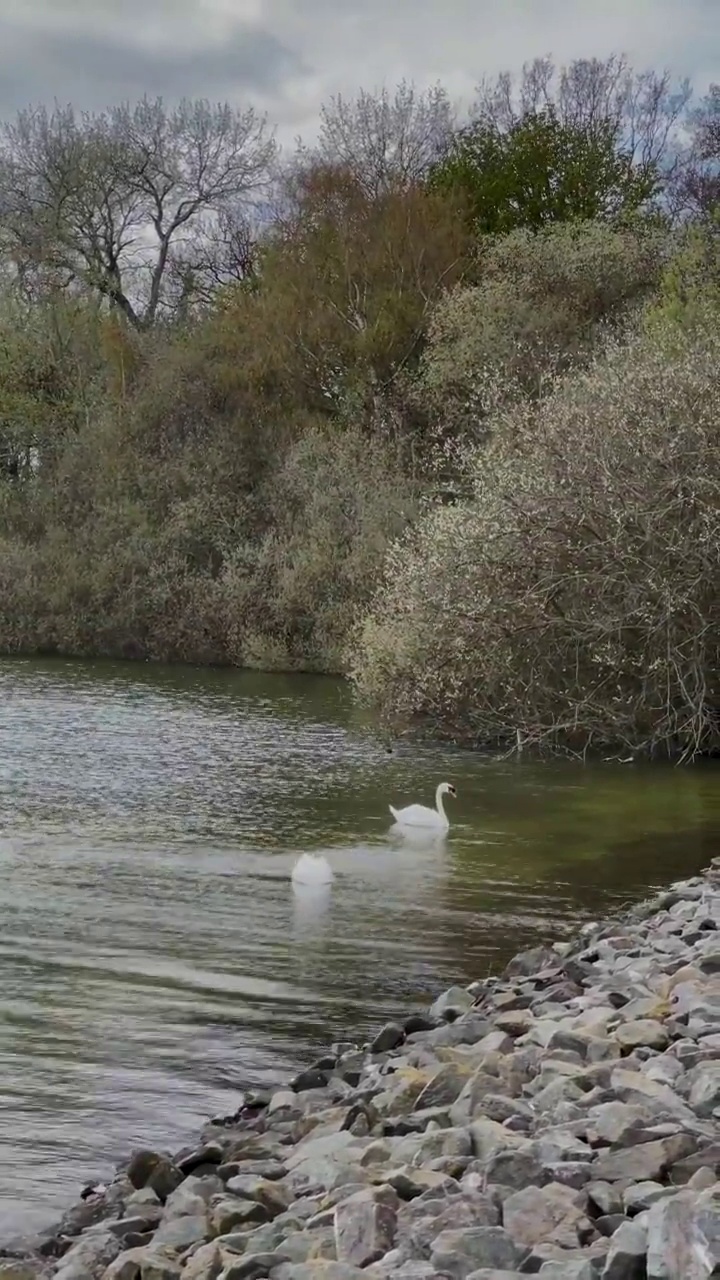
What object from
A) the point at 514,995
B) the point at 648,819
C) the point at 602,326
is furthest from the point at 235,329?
the point at 514,995

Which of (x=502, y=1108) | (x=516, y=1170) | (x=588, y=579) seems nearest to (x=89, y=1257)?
(x=516, y=1170)

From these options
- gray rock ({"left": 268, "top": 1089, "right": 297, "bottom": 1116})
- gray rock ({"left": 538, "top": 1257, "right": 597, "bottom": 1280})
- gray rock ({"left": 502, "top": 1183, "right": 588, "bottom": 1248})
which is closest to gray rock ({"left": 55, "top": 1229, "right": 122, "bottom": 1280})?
gray rock ({"left": 502, "top": 1183, "right": 588, "bottom": 1248})

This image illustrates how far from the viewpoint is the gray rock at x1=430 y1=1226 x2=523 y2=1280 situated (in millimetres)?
4293

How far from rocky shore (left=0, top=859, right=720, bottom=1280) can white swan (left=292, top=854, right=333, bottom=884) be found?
443 cm

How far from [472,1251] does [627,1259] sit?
52 cm

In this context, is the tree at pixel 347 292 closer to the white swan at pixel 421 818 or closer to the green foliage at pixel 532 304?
the green foliage at pixel 532 304

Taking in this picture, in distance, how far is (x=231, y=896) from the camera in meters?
12.4

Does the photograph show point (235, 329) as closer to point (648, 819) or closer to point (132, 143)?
point (132, 143)

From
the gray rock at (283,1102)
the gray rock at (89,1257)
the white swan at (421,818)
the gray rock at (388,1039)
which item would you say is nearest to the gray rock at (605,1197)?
the gray rock at (89,1257)

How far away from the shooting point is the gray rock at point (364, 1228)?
458 cm

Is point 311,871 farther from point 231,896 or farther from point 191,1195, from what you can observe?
point 191,1195

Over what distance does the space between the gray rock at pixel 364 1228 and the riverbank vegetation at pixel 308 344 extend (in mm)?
16893

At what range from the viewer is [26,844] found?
14.4m

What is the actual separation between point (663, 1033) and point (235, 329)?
3766cm
